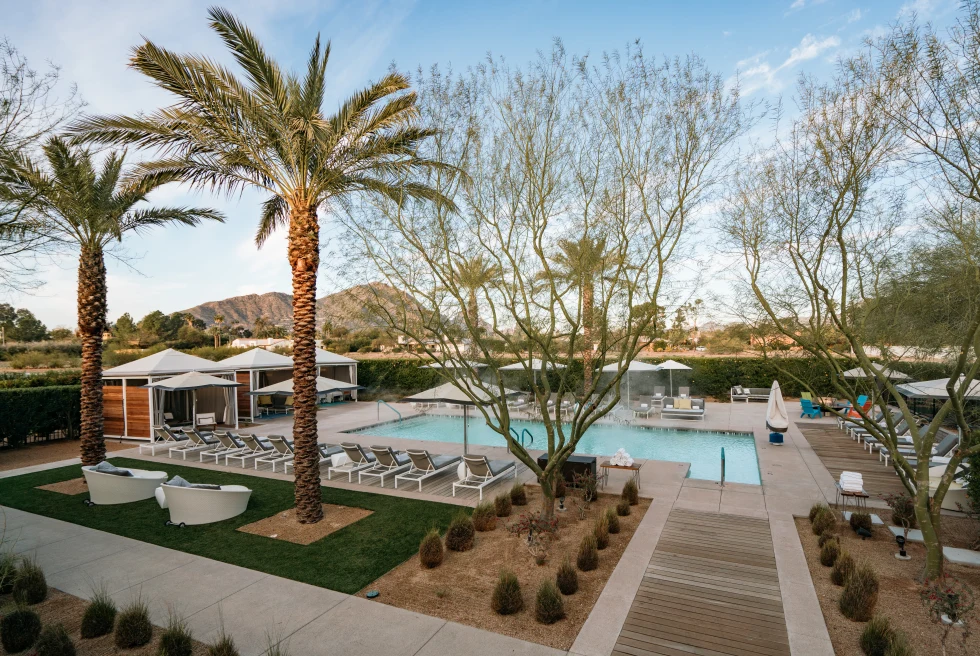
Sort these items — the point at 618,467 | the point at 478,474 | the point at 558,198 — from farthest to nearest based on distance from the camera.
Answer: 1. the point at 618,467
2. the point at 478,474
3. the point at 558,198

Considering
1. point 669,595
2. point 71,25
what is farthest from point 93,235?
point 669,595

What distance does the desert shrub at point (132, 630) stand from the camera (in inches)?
201

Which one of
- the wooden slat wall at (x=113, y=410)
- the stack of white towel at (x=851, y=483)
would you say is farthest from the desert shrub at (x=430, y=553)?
the wooden slat wall at (x=113, y=410)

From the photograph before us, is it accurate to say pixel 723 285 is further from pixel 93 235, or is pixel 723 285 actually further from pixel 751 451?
pixel 93 235

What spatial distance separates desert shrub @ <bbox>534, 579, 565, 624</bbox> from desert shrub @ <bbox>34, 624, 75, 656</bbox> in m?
4.57

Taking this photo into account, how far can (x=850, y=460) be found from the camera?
13383 mm

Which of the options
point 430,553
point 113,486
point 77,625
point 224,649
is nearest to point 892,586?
point 430,553

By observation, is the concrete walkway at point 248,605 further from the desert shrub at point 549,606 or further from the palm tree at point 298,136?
the palm tree at point 298,136

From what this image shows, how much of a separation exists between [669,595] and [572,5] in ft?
28.3

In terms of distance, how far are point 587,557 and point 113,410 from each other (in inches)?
708

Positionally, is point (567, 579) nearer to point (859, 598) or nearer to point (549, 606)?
point (549, 606)

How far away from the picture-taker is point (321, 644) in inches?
202

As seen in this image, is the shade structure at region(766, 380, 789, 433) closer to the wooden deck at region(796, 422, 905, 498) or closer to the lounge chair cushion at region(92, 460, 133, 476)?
the wooden deck at region(796, 422, 905, 498)

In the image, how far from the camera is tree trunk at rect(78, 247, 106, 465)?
12048 mm
